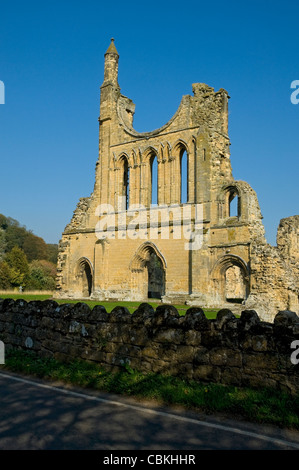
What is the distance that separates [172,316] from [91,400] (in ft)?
5.06

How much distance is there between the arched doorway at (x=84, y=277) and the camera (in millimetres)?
28872

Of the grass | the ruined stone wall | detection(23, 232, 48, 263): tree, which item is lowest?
the grass

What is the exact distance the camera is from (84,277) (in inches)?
1161

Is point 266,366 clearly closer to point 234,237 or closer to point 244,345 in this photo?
point 244,345

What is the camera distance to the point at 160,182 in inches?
1004

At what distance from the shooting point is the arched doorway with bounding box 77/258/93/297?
28.9m

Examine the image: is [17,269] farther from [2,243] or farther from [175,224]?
[175,224]

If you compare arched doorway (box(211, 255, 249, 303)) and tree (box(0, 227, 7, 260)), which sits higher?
tree (box(0, 227, 7, 260))

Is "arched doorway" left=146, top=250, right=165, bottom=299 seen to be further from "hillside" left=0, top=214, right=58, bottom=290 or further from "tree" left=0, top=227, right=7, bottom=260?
"tree" left=0, top=227, right=7, bottom=260

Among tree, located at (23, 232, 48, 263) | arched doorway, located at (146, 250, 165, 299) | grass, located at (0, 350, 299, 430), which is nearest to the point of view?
grass, located at (0, 350, 299, 430)

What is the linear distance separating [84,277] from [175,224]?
842 centimetres

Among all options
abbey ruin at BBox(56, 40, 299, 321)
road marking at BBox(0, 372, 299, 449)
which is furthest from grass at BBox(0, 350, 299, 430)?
abbey ruin at BBox(56, 40, 299, 321)

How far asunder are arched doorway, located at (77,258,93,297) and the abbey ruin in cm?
7
